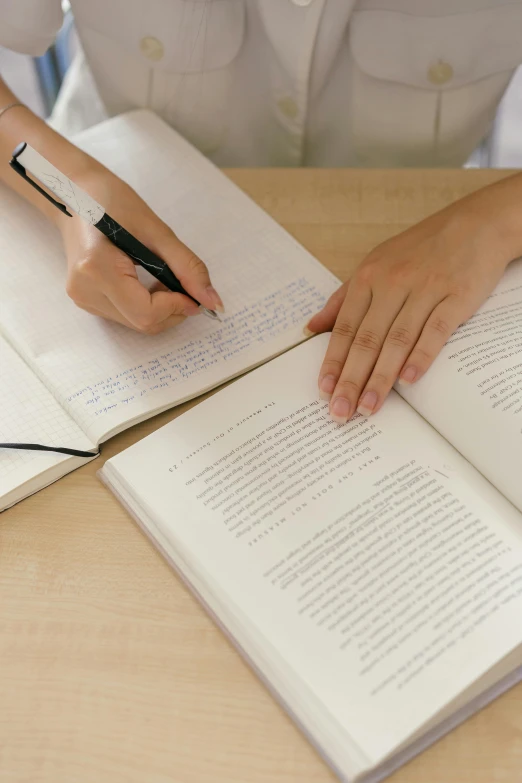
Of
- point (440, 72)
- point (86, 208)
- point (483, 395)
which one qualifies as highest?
point (86, 208)

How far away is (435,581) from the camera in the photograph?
529 mm

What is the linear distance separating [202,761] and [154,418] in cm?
29

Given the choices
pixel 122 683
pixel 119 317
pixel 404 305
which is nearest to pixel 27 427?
pixel 119 317

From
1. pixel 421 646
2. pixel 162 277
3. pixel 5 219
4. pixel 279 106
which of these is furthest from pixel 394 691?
pixel 279 106

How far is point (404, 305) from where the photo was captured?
2.28ft

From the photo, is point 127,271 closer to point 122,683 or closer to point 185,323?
point 185,323

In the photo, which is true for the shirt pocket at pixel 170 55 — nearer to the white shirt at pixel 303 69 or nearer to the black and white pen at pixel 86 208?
the white shirt at pixel 303 69

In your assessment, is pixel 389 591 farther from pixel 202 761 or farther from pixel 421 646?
pixel 202 761

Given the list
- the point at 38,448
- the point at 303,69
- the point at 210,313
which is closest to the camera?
the point at 38,448

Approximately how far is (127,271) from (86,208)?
7 centimetres

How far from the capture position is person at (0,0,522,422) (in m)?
0.68

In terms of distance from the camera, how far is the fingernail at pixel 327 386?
2.12 feet

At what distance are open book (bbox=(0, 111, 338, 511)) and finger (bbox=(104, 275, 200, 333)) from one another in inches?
1.7

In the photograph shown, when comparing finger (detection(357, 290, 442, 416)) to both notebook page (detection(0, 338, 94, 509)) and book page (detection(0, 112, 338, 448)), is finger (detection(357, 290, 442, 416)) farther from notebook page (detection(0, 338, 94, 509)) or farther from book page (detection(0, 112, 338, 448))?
notebook page (detection(0, 338, 94, 509))
